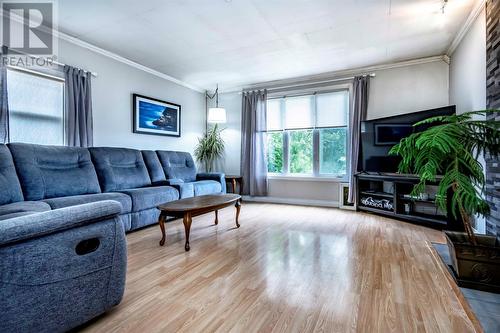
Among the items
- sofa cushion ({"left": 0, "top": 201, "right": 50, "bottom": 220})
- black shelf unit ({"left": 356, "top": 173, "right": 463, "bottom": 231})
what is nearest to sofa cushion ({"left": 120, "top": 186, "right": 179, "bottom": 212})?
sofa cushion ({"left": 0, "top": 201, "right": 50, "bottom": 220})

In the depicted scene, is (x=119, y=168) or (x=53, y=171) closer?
(x=53, y=171)

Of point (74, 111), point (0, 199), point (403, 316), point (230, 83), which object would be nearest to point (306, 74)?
point (230, 83)

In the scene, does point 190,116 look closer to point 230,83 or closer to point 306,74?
point 230,83

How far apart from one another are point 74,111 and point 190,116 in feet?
7.86

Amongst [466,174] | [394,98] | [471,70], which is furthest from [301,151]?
[466,174]

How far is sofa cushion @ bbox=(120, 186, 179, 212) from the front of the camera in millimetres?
3039

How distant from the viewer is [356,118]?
4270 mm

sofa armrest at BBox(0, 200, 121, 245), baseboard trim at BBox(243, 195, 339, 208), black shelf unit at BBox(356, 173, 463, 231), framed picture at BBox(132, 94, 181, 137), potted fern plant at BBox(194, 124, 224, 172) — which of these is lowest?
baseboard trim at BBox(243, 195, 339, 208)

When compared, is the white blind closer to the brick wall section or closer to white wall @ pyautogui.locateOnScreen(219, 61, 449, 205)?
white wall @ pyautogui.locateOnScreen(219, 61, 449, 205)

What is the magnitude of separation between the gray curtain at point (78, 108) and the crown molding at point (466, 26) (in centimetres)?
474

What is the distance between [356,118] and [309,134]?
0.95 metres

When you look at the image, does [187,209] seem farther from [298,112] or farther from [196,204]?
[298,112]

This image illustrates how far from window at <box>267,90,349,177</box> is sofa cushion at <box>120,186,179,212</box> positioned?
2417mm

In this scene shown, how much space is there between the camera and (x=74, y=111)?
3248 millimetres
